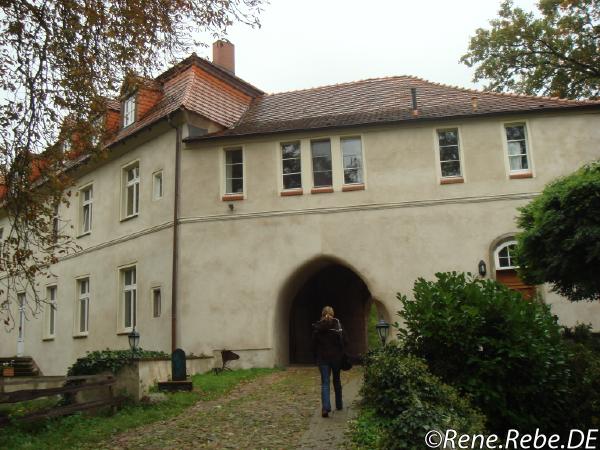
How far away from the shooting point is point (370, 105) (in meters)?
20.1

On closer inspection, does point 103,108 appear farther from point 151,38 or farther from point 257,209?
point 257,209

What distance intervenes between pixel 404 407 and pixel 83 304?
1737 centimetres

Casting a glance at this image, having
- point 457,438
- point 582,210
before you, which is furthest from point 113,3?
point 582,210

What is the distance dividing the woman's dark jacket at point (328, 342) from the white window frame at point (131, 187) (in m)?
12.0

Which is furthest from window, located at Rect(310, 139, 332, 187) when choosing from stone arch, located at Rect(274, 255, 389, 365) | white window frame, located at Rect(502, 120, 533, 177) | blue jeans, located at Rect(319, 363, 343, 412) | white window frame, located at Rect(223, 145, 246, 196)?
blue jeans, located at Rect(319, 363, 343, 412)

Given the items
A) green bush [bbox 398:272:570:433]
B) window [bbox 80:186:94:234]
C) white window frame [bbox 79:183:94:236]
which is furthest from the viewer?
window [bbox 80:186:94:234]

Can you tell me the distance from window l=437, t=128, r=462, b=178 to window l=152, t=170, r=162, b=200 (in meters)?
8.66

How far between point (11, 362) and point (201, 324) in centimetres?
1085

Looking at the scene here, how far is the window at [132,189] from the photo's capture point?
68.8 ft

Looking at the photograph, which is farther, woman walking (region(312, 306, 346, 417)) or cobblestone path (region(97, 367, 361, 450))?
woman walking (region(312, 306, 346, 417))

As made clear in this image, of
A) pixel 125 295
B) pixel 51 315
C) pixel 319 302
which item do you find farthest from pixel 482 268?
pixel 51 315

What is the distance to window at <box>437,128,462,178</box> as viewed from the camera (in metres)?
18.0

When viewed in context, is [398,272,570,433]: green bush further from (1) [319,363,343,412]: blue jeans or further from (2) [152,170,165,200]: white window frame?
(2) [152,170,165,200]: white window frame

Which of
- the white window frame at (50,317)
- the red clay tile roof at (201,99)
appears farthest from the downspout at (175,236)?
the white window frame at (50,317)
